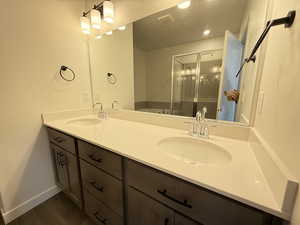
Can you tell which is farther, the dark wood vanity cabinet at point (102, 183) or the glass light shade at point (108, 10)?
the glass light shade at point (108, 10)

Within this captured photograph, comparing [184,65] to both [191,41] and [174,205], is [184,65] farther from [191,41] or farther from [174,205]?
[174,205]

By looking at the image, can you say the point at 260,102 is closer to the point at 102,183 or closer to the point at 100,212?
the point at 102,183

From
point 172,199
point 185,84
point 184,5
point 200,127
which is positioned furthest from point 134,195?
point 184,5

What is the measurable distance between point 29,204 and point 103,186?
1.06 m

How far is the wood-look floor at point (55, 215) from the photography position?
123cm

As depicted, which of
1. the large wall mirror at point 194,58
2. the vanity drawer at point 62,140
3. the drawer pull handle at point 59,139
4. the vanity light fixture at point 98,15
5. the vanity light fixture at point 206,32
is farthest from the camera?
the vanity light fixture at point 98,15

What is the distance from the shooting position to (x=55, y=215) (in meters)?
1.30

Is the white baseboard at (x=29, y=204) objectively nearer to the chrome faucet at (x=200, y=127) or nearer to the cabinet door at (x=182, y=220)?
the cabinet door at (x=182, y=220)

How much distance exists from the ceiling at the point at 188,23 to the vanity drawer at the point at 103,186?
4.19 ft

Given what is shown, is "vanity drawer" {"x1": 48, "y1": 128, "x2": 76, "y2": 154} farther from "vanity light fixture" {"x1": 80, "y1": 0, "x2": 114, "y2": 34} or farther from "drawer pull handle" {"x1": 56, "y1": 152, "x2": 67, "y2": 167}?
"vanity light fixture" {"x1": 80, "y1": 0, "x2": 114, "y2": 34}

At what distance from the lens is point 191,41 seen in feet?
3.78

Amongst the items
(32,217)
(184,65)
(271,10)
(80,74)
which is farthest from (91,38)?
(32,217)

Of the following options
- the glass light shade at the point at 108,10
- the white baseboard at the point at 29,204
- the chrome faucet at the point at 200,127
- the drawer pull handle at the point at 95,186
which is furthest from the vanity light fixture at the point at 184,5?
the white baseboard at the point at 29,204

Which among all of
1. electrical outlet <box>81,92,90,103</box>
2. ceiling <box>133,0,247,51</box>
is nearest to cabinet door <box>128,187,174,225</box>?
ceiling <box>133,0,247,51</box>
